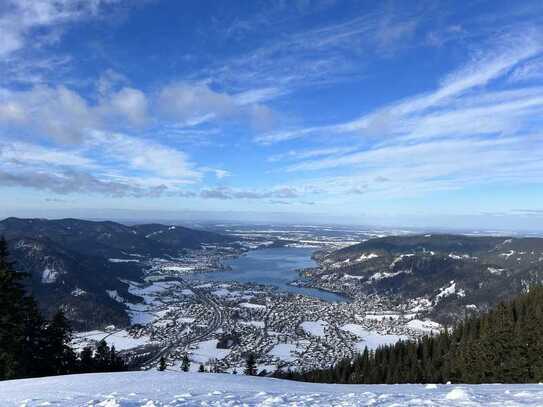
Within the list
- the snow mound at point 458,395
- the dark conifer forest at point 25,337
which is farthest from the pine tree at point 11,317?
the snow mound at point 458,395

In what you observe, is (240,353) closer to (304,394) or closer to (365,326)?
(365,326)

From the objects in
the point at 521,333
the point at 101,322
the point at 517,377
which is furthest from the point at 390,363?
the point at 101,322

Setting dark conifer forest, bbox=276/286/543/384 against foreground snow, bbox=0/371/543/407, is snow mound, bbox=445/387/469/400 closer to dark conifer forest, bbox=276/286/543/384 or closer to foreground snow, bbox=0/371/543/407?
foreground snow, bbox=0/371/543/407

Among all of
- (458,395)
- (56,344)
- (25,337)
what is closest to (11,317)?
(25,337)

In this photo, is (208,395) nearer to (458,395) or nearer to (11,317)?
(458,395)

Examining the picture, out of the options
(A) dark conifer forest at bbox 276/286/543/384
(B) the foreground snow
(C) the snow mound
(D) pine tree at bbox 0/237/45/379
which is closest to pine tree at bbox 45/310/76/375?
(D) pine tree at bbox 0/237/45/379
